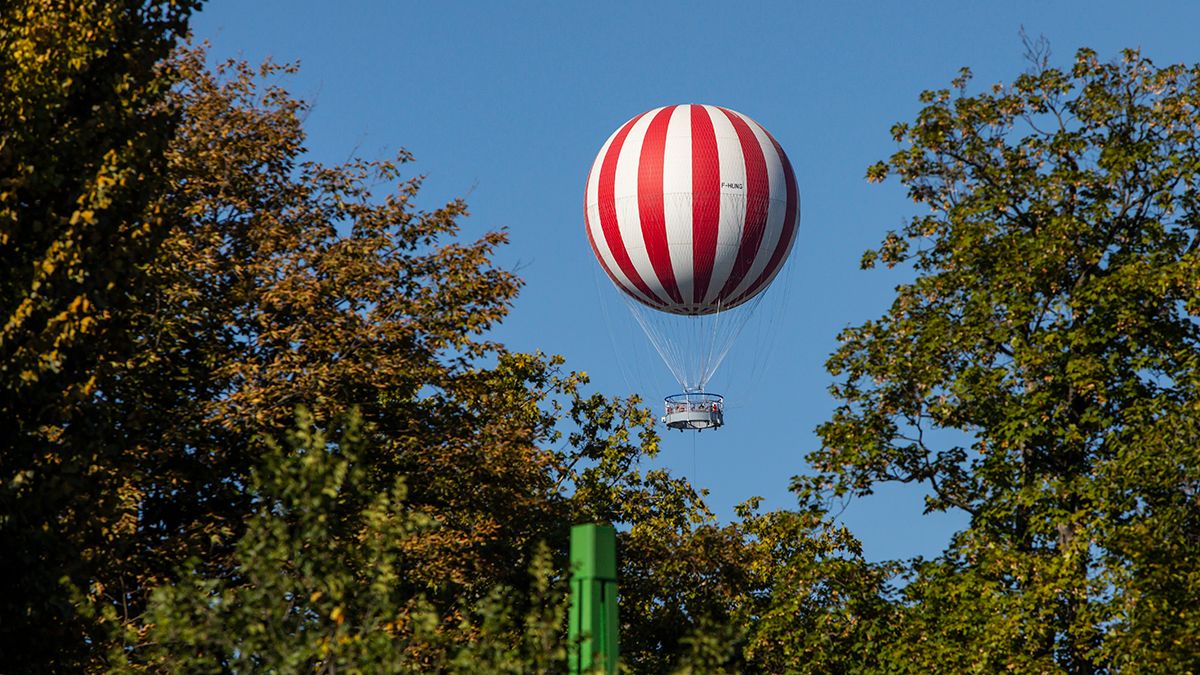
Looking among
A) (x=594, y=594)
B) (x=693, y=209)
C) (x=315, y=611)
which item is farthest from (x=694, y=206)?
(x=594, y=594)

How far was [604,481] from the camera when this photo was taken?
1772 inches

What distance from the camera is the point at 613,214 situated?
52312mm

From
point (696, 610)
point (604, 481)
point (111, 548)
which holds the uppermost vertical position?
point (604, 481)

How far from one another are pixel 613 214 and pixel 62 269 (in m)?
33.9

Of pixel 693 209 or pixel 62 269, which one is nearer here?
pixel 62 269

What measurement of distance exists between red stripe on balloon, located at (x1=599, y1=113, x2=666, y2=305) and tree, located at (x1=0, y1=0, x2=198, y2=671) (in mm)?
31592

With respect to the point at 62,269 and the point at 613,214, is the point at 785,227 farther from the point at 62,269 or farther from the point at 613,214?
the point at 62,269

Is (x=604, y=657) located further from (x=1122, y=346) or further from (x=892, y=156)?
(x=892, y=156)

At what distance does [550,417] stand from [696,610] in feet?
22.4

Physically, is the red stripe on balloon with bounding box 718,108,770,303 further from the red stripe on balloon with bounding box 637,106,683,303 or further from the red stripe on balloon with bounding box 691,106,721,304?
the red stripe on balloon with bounding box 637,106,683,303

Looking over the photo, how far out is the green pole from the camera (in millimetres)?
14664

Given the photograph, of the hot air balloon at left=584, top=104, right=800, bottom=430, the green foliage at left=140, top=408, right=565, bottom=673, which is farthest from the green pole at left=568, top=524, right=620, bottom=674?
the hot air balloon at left=584, top=104, right=800, bottom=430

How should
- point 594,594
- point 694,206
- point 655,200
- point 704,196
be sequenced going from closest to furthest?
1. point 594,594
2. point 704,196
3. point 694,206
4. point 655,200

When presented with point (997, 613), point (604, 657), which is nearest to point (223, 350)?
point (997, 613)
